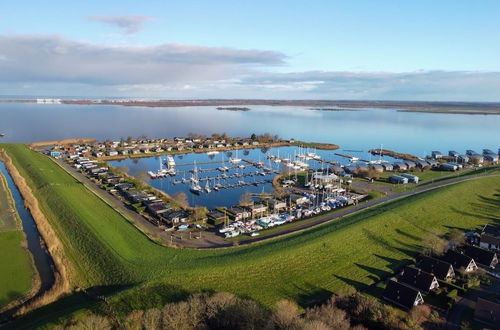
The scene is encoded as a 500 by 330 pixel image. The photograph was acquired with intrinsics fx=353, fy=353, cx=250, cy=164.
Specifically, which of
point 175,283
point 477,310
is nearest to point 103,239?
point 175,283

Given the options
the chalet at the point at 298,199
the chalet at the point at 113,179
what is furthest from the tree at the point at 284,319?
the chalet at the point at 113,179

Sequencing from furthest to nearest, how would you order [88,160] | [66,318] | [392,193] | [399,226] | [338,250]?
[88,160]
[392,193]
[399,226]
[338,250]
[66,318]

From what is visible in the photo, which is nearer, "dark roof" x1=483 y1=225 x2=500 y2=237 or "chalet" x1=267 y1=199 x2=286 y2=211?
"dark roof" x1=483 y1=225 x2=500 y2=237

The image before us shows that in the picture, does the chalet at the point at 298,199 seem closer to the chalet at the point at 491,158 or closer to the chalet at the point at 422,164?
the chalet at the point at 422,164

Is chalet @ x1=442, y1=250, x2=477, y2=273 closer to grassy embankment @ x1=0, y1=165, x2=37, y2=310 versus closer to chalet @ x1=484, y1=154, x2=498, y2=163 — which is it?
grassy embankment @ x1=0, y1=165, x2=37, y2=310

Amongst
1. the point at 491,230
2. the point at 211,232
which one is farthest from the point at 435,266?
the point at 211,232

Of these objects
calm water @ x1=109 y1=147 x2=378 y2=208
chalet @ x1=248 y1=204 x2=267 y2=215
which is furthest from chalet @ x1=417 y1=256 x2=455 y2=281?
calm water @ x1=109 y1=147 x2=378 y2=208

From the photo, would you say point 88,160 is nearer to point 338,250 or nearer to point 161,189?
point 161,189
